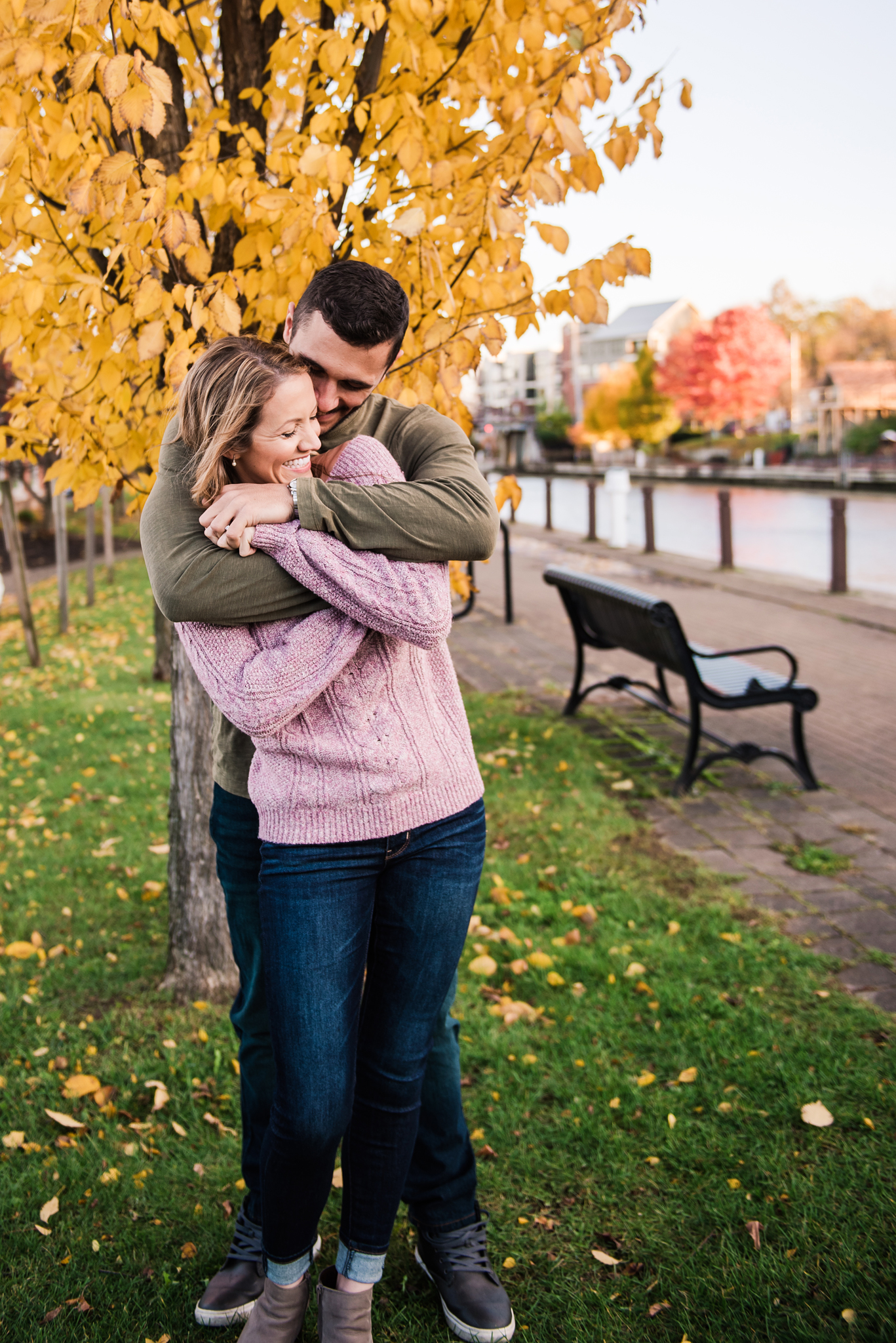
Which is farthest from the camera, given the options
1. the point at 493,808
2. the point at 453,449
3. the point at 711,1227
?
the point at 493,808

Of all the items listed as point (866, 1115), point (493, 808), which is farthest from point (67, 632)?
point (866, 1115)

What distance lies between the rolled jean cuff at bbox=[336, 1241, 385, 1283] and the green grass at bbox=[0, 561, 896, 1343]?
13.0 inches

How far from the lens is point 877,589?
12.5 metres

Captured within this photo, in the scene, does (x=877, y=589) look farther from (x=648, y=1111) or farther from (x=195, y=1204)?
(x=195, y=1204)

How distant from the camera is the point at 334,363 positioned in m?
1.77

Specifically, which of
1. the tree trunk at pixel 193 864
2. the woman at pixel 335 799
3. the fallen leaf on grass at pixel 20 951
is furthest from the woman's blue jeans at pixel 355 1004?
the fallen leaf on grass at pixel 20 951

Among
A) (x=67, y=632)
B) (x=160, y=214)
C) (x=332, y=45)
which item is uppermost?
(x=332, y=45)

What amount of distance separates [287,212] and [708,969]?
8.86 feet

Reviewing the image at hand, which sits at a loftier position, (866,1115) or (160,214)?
(160,214)

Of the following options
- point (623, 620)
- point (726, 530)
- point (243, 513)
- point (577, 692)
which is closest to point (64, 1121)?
point (243, 513)

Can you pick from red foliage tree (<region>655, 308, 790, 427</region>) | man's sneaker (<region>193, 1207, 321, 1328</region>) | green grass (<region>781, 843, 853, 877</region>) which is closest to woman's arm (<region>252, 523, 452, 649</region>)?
man's sneaker (<region>193, 1207, 321, 1328</region>)

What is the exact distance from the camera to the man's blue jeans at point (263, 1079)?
77.6 inches

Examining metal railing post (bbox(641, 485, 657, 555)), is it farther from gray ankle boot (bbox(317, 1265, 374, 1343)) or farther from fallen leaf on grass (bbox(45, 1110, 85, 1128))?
gray ankle boot (bbox(317, 1265, 374, 1343))

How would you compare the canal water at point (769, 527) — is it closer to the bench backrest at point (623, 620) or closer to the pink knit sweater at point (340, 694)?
the bench backrest at point (623, 620)
